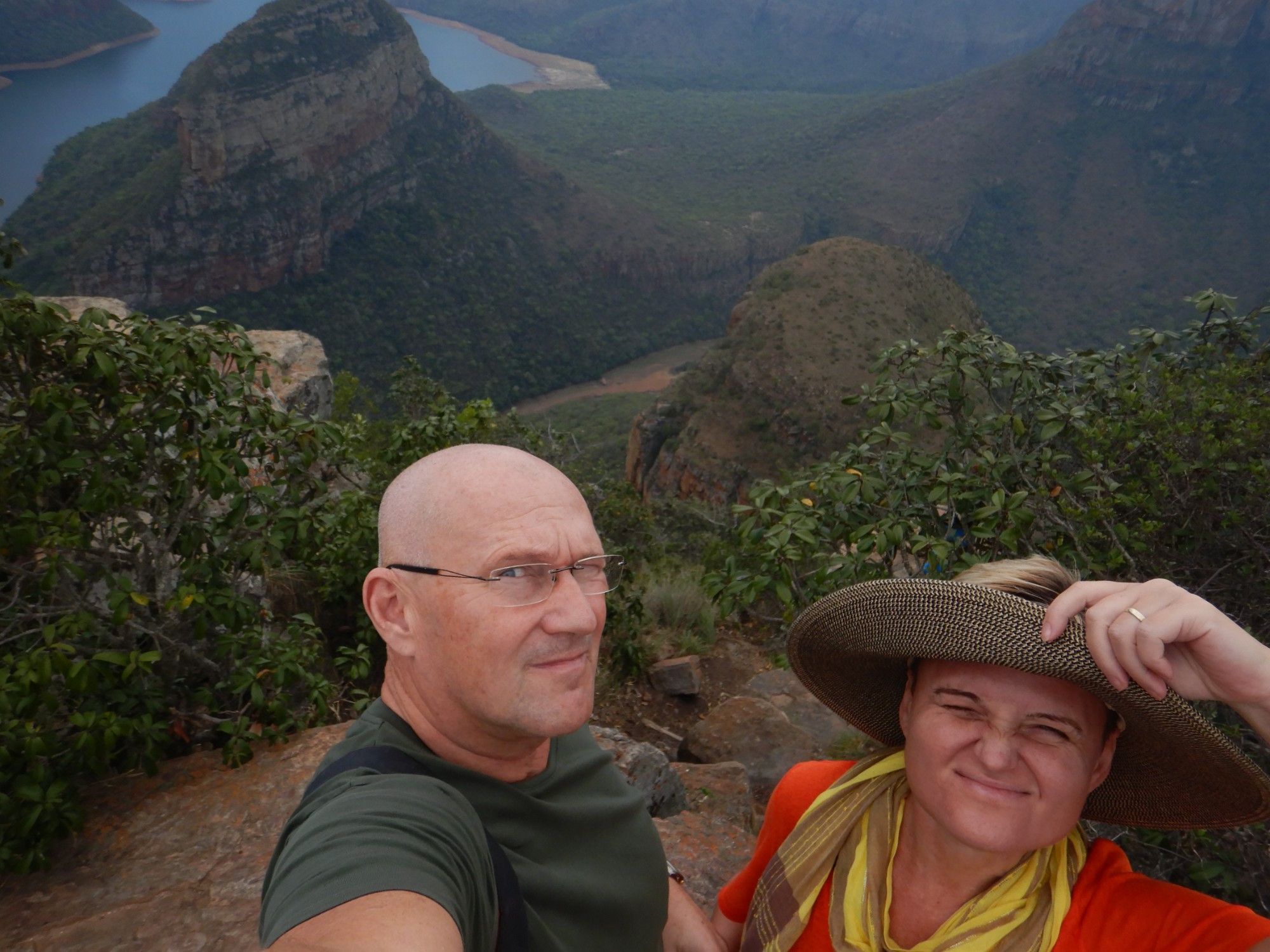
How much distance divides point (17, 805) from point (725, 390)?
80.9 feet

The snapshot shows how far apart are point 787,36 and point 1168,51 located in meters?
57.7

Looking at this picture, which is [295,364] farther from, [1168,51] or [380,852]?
[1168,51]

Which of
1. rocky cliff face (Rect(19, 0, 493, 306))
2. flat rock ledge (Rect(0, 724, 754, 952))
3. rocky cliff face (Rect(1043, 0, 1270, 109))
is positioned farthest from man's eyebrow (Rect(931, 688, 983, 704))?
rocky cliff face (Rect(1043, 0, 1270, 109))

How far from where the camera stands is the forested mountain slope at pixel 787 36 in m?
96.6

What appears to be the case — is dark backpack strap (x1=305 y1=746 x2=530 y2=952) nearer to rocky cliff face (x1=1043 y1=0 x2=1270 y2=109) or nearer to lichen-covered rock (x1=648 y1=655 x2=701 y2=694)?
lichen-covered rock (x1=648 y1=655 x2=701 y2=694)

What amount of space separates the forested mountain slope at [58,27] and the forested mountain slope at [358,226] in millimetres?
3269

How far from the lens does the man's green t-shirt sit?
1083mm

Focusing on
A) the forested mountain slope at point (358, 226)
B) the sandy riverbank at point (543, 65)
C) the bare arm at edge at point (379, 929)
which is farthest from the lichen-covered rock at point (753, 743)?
the sandy riverbank at point (543, 65)

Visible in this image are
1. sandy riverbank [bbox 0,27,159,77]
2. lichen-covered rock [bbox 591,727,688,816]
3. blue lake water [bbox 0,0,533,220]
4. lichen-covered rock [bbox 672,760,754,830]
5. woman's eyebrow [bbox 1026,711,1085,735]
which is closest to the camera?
woman's eyebrow [bbox 1026,711,1085,735]

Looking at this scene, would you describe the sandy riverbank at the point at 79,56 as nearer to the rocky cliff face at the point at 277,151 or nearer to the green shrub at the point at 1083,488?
the rocky cliff face at the point at 277,151

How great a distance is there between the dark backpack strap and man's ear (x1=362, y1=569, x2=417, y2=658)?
0.18m

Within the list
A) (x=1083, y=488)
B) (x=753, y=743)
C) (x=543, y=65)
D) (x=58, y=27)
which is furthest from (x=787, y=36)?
(x=1083, y=488)

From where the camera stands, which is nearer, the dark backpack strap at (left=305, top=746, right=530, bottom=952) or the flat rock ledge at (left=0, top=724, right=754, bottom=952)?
the dark backpack strap at (left=305, top=746, right=530, bottom=952)

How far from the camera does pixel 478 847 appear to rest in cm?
126
